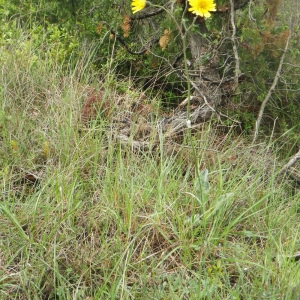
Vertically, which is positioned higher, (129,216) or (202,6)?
(202,6)

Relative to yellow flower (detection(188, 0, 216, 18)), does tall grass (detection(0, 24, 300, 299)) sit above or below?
below

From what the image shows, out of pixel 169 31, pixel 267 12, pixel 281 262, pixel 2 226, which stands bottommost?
pixel 2 226

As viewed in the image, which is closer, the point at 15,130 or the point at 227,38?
the point at 15,130

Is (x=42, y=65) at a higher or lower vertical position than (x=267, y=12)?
lower

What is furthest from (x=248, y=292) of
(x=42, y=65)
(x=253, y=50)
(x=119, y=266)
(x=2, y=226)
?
(x=42, y=65)

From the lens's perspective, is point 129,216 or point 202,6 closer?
point 202,6

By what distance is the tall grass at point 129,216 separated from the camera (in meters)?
2.45

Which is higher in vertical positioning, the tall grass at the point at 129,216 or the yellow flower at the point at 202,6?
the yellow flower at the point at 202,6

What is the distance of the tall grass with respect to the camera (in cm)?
245

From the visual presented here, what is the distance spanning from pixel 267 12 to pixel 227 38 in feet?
1.74

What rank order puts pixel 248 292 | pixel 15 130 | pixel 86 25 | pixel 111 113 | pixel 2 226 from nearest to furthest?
pixel 248 292 → pixel 2 226 → pixel 15 130 → pixel 111 113 → pixel 86 25

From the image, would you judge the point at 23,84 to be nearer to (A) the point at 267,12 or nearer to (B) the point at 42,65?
(B) the point at 42,65

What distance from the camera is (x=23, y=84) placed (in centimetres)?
395

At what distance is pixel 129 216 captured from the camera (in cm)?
274
